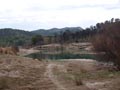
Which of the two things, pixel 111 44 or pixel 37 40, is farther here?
pixel 37 40

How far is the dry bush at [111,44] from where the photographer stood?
2841 centimetres

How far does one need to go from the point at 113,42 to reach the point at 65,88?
1177cm

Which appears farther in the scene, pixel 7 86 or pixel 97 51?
pixel 97 51

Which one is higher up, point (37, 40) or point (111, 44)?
point (111, 44)

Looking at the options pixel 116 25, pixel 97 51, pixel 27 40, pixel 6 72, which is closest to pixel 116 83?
pixel 6 72

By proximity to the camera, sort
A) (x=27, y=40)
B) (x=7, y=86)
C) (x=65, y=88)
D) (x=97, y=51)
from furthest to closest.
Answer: (x=27, y=40)
(x=97, y=51)
(x=7, y=86)
(x=65, y=88)

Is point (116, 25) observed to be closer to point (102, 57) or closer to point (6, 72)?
point (102, 57)

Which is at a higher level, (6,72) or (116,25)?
(116,25)

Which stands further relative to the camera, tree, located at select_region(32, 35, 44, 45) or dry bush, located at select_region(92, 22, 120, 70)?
tree, located at select_region(32, 35, 44, 45)

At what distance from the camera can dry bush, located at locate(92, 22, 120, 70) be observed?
28406 millimetres

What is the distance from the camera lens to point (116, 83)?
17766 millimetres

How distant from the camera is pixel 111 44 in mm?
29094

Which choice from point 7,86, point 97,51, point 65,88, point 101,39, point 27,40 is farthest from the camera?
point 27,40

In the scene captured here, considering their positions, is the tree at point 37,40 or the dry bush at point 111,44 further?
the tree at point 37,40
